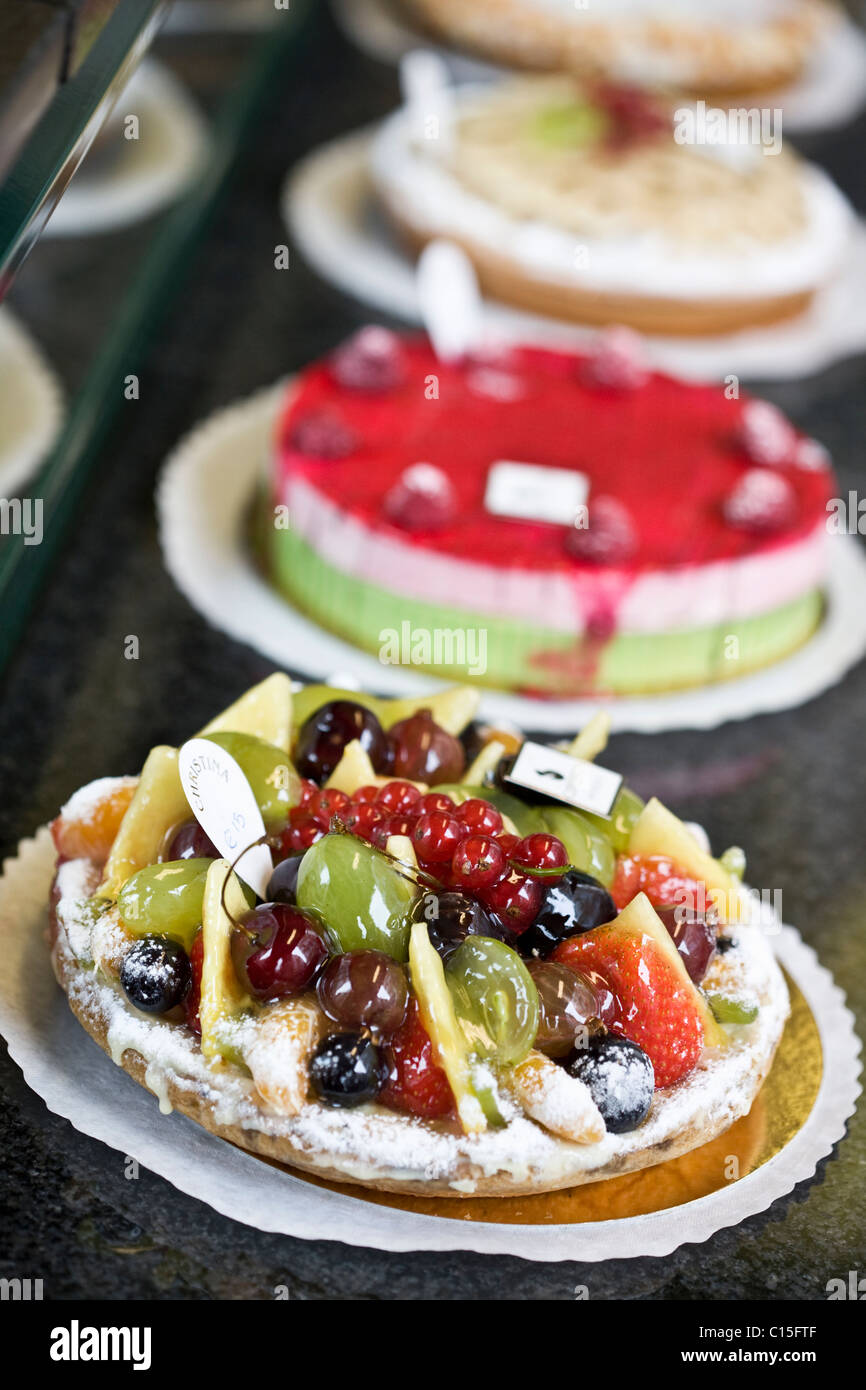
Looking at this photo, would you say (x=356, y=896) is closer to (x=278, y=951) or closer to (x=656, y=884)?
(x=278, y=951)

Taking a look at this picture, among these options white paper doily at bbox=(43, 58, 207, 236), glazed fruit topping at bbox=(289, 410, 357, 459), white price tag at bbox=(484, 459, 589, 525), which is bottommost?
white price tag at bbox=(484, 459, 589, 525)

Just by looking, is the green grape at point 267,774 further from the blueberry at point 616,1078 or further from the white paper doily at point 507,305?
the white paper doily at point 507,305

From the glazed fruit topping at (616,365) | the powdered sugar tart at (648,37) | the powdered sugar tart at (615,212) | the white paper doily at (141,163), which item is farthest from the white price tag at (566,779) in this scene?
the powdered sugar tart at (648,37)

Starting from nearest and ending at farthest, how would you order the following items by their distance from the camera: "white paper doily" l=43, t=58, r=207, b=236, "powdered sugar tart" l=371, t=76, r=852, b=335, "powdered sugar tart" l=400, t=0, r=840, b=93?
"white paper doily" l=43, t=58, r=207, b=236, "powdered sugar tart" l=371, t=76, r=852, b=335, "powdered sugar tart" l=400, t=0, r=840, b=93

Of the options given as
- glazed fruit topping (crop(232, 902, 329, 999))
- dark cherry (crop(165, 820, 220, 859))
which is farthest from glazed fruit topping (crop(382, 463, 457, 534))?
glazed fruit topping (crop(232, 902, 329, 999))

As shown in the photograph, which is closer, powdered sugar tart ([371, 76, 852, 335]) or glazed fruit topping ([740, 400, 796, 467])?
glazed fruit topping ([740, 400, 796, 467])

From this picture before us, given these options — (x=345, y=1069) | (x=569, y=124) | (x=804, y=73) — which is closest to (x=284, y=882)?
(x=345, y=1069)

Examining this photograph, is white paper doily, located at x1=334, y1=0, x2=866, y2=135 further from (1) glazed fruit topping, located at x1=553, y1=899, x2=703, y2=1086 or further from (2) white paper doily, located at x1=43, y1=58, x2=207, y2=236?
(1) glazed fruit topping, located at x1=553, y1=899, x2=703, y2=1086

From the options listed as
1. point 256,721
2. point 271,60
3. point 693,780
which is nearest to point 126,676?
point 256,721
